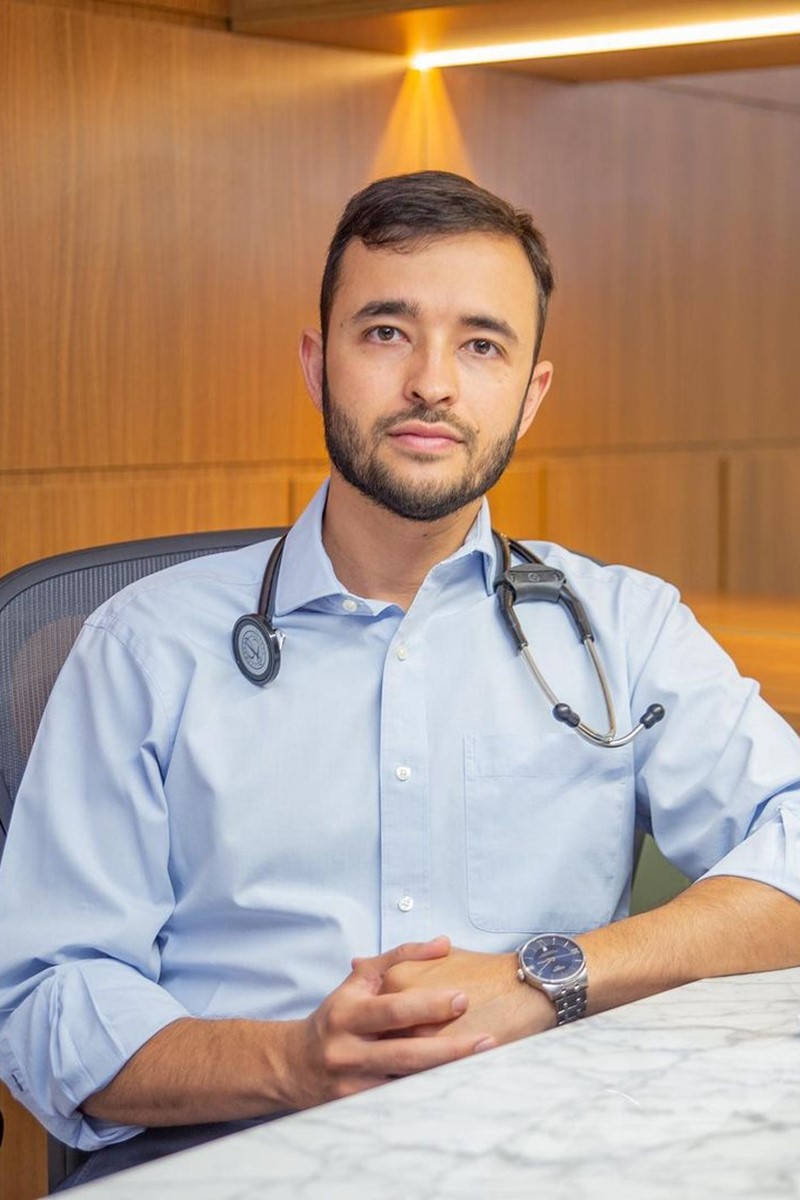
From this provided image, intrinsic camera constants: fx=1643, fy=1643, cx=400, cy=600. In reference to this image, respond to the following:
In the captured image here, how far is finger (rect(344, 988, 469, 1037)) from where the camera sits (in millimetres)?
1069

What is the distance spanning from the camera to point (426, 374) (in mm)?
1389

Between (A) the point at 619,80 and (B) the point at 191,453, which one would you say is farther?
(A) the point at 619,80

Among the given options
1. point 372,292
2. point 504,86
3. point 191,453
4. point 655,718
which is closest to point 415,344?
point 372,292

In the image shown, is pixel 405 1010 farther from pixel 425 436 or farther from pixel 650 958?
pixel 425 436

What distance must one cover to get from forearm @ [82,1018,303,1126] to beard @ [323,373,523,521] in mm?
466

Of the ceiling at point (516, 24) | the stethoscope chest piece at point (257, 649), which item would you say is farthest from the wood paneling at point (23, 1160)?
the ceiling at point (516, 24)

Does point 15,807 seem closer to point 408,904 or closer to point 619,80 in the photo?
point 408,904

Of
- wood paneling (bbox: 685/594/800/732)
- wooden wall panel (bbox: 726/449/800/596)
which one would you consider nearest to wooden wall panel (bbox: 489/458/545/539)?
wood paneling (bbox: 685/594/800/732)

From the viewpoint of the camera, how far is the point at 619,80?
3049 millimetres

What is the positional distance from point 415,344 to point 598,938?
20.9 inches

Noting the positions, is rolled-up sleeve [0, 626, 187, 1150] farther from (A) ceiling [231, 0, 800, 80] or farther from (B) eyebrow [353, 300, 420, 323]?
(A) ceiling [231, 0, 800, 80]

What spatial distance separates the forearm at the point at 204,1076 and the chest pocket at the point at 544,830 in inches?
10.5

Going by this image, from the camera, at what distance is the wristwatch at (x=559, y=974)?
1158 millimetres

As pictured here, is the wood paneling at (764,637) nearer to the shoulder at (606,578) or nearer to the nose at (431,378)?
the shoulder at (606,578)
